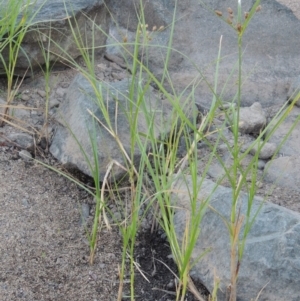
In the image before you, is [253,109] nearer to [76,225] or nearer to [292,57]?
[292,57]

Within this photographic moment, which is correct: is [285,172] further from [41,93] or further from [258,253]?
[41,93]

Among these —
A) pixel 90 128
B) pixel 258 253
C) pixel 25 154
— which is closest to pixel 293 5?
pixel 90 128

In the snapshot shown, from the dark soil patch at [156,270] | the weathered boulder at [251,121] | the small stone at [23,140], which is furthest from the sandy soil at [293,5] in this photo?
the dark soil patch at [156,270]

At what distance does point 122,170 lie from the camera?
6.39 feet

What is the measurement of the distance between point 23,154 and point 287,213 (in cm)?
85

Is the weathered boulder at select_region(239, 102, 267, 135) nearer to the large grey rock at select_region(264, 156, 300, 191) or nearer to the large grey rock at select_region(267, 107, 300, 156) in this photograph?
the large grey rock at select_region(267, 107, 300, 156)

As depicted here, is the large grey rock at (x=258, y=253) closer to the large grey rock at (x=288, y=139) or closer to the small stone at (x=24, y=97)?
the large grey rock at (x=288, y=139)

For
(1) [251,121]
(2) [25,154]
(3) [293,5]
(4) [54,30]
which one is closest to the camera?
(2) [25,154]

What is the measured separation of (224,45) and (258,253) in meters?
1.36

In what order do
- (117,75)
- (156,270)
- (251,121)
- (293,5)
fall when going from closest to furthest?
1. (156,270)
2. (251,121)
3. (117,75)
4. (293,5)

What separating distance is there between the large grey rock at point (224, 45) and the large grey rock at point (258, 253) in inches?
33.1

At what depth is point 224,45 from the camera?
2814mm

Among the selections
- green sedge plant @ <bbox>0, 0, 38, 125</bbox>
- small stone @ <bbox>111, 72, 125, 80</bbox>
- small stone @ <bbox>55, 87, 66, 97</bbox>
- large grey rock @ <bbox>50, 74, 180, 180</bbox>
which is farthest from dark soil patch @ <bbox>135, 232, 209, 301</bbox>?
small stone @ <bbox>111, 72, 125, 80</bbox>

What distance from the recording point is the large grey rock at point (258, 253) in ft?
5.32
